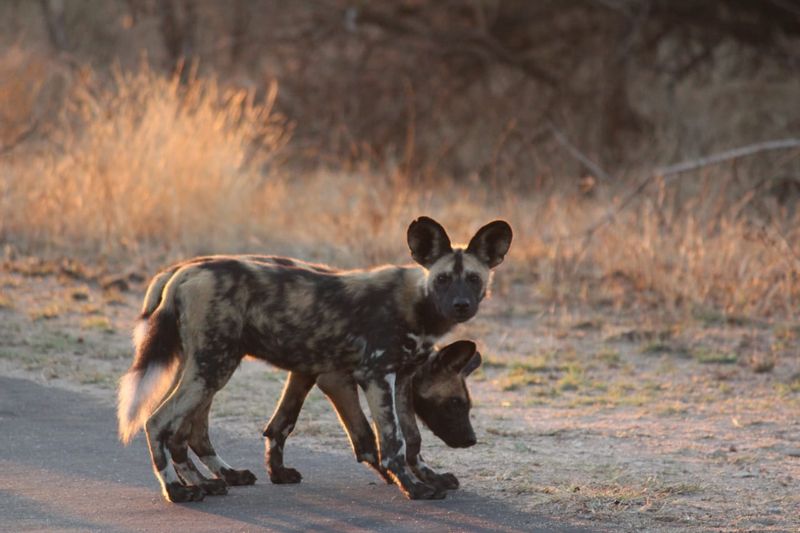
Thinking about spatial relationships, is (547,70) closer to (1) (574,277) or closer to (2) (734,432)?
(1) (574,277)

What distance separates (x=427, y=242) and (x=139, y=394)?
3.87 ft

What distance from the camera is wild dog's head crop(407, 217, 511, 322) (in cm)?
488

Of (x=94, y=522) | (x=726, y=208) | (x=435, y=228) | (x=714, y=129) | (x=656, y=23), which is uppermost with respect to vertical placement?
(x=656, y=23)

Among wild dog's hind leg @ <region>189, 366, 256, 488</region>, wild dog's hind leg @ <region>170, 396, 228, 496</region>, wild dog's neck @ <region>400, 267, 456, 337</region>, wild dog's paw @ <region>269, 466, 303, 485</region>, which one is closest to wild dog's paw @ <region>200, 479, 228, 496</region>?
wild dog's hind leg @ <region>170, 396, 228, 496</region>

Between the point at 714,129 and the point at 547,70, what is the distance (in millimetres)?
2109

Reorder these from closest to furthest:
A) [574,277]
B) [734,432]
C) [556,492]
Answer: [556,492] → [734,432] → [574,277]

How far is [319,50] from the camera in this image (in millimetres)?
16125

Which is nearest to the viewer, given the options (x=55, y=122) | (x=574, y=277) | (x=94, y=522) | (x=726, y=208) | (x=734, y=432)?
(x=94, y=522)

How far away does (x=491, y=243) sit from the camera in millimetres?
5121

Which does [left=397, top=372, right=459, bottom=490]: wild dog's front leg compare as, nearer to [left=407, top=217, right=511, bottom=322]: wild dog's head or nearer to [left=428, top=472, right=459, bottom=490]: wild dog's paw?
[left=428, top=472, right=459, bottom=490]: wild dog's paw

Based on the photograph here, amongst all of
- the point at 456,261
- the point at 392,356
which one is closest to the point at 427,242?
the point at 456,261

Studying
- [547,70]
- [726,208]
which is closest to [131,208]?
[726,208]

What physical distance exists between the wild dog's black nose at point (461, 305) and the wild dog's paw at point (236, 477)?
1000 millimetres

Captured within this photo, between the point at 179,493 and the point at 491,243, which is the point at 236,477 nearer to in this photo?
the point at 179,493
